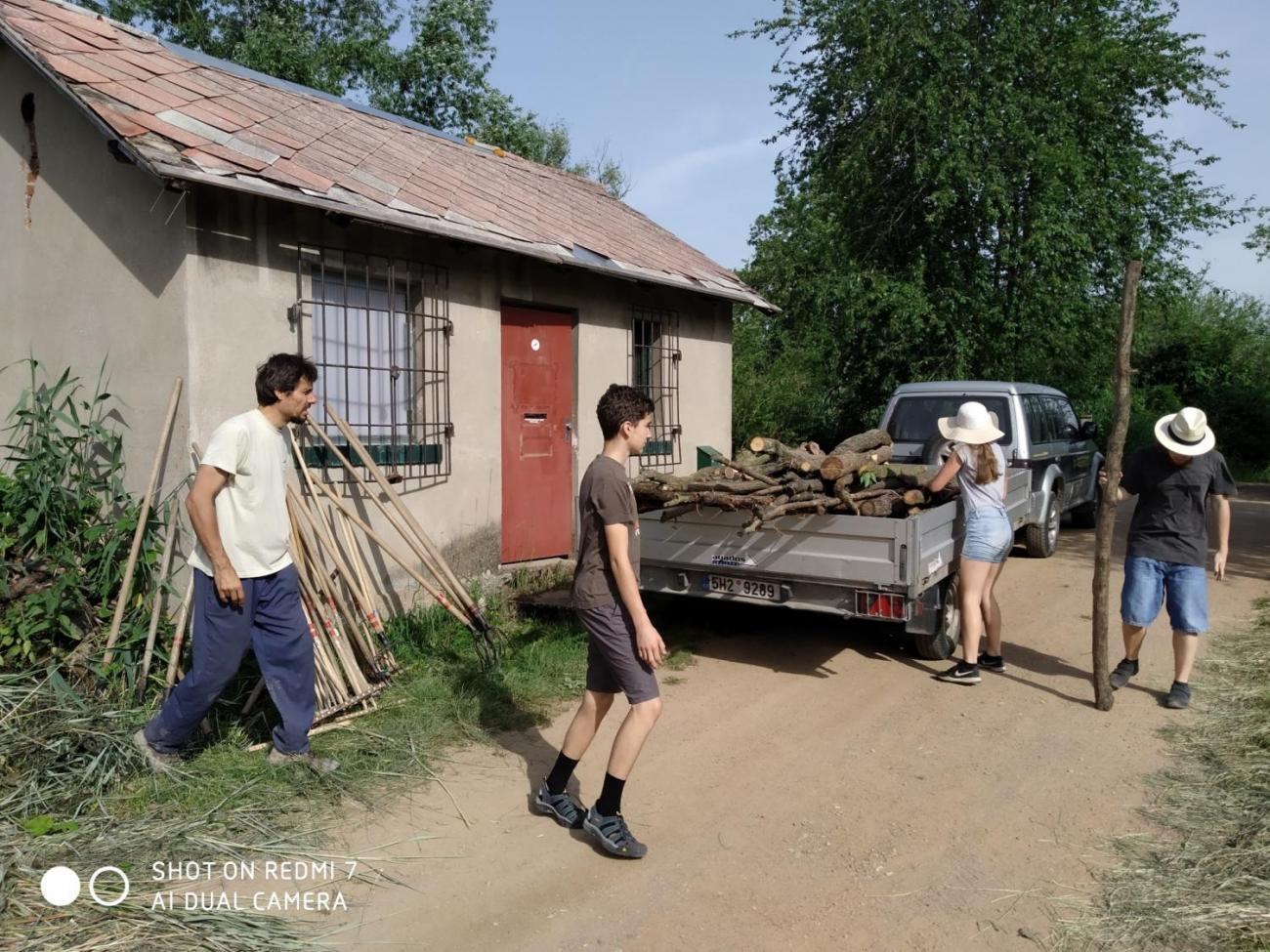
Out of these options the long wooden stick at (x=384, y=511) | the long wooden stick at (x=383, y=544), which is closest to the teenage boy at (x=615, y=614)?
the long wooden stick at (x=383, y=544)

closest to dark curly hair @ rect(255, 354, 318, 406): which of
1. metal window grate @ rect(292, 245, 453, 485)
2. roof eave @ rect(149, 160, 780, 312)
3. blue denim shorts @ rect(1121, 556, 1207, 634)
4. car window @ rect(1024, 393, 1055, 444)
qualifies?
roof eave @ rect(149, 160, 780, 312)

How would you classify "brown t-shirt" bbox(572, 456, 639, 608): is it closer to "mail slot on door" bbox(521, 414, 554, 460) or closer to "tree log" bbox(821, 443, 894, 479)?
"tree log" bbox(821, 443, 894, 479)

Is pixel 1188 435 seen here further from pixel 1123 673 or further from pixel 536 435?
pixel 536 435

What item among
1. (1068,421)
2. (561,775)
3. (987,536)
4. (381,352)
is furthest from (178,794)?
(1068,421)

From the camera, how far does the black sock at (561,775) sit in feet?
13.2

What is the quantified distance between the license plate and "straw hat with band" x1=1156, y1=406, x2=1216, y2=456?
256cm

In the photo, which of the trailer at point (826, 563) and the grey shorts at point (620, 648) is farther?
the trailer at point (826, 563)

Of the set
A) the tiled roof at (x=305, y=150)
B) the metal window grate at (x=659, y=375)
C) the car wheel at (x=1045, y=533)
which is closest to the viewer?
the tiled roof at (x=305, y=150)

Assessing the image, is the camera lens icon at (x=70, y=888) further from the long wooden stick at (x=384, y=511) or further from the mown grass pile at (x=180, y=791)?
the long wooden stick at (x=384, y=511)

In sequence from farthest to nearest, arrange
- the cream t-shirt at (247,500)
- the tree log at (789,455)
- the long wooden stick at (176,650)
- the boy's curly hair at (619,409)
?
1. the tree log at (789,455)
2. the long wooden stick at (176,650)
3. the cream t-shirt at (247,500)
4. the boy's curly hair at (619,409)

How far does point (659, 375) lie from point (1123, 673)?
530 cm

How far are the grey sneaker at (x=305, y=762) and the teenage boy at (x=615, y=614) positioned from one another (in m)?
1.23

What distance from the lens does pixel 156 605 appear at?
4941 mm

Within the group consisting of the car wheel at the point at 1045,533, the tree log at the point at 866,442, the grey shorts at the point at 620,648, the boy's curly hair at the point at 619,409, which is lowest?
the car wheel at the point at 1045,533
